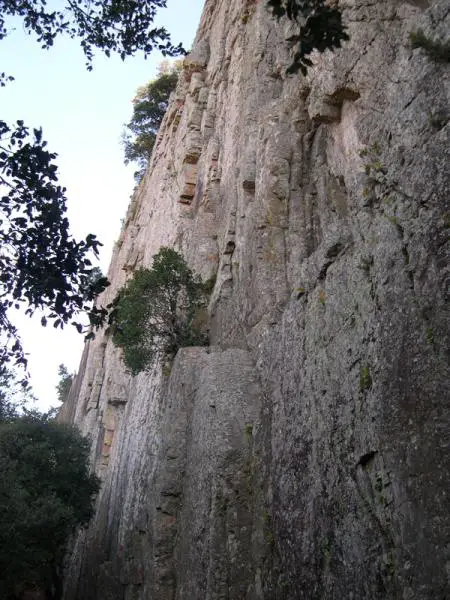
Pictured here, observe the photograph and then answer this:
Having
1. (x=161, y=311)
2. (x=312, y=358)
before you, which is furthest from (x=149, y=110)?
(x=312, y=358)

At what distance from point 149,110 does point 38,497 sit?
25504 millimetres

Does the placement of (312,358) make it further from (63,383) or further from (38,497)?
(63,383)

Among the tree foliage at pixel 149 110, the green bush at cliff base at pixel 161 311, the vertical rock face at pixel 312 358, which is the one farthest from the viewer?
the tree foliage at pixel 149 110

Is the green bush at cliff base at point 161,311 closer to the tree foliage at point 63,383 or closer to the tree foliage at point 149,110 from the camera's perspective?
→ the tree foliage at point 149,110

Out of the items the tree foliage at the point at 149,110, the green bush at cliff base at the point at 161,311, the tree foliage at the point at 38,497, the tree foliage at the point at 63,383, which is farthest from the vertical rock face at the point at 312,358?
the tree foliage at the point at 63,383

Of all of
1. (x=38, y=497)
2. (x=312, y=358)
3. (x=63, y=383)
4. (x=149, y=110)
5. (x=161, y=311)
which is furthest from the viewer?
(x=63, y=383)

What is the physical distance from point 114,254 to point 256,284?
27.3 meters

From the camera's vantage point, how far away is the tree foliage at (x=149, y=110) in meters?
35.3

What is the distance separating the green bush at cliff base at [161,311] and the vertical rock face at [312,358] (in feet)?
2.58

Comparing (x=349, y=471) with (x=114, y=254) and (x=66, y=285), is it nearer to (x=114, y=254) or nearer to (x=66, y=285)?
(x=66, y=285)

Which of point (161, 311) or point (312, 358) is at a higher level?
point (161, 311)

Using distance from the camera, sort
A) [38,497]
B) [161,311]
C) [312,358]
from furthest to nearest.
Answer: [38,497] < [161,311] < [312,358]

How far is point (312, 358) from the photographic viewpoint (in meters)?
7.35

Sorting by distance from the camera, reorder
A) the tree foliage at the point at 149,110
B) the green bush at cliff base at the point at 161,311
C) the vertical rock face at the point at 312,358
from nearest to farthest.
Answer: the vertical rock face at the point at 312,358 < the green bush at cliff base at the point at 161,311 < the tree foliage at the point at 149,110
